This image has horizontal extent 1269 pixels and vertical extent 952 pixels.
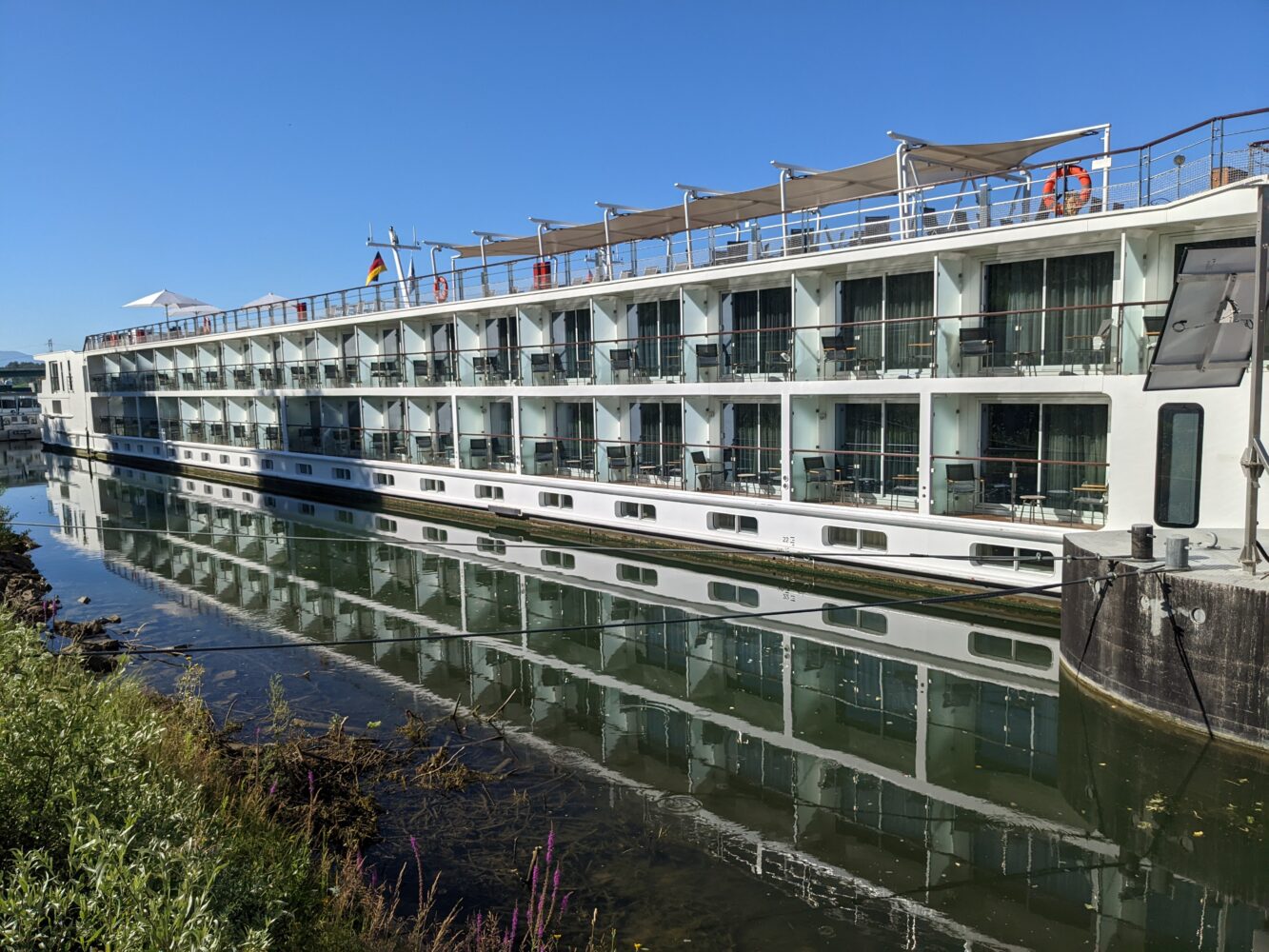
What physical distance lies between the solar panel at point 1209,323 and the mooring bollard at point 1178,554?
8.02ft

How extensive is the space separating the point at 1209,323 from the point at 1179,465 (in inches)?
134

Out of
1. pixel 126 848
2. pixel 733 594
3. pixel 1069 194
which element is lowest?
pixel 733 594

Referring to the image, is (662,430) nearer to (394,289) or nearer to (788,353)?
(788,353)

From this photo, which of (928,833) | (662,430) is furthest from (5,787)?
(662,430)

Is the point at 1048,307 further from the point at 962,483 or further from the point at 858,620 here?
the point at 858,620

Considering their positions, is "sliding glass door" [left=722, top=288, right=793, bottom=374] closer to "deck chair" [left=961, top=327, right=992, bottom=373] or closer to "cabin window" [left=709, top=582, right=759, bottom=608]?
"deck chair" [left=961, top=327, right=992, bottom=373]

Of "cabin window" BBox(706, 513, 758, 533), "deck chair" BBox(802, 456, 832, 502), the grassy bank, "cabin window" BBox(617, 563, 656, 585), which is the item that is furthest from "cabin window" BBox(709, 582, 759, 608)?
the grassy bank

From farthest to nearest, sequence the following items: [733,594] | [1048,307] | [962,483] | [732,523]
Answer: [732,523] → [733,594] → [962,483] → [1048,307]

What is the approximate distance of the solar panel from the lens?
34.1 feet

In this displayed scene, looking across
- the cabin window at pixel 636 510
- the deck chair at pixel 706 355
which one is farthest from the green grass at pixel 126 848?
the deck chair at pixel 706 355

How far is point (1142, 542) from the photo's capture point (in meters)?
10.9

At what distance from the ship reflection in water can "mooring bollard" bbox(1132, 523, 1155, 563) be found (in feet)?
6.28

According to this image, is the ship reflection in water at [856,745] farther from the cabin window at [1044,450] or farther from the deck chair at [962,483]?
the cabin window at [1044,450]

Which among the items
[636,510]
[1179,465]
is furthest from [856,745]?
[636,510]
